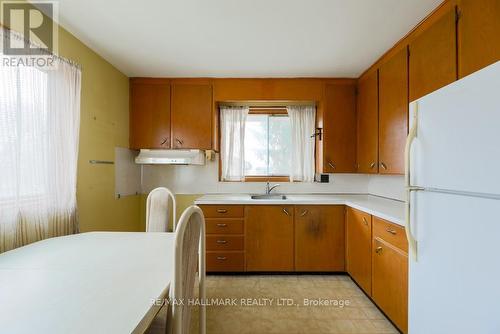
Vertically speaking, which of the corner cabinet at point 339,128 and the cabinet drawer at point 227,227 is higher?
the corner cabinet at point 339,128

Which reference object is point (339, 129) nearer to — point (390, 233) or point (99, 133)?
point (390, 233)

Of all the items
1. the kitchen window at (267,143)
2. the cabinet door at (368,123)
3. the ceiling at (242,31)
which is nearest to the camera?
the ceiling at (242,31)

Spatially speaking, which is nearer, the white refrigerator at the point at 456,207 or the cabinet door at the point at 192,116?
the white refrigerator at the point at 456,207

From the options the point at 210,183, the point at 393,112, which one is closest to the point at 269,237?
the point at 210,183

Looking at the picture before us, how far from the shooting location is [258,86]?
3000 millimetres

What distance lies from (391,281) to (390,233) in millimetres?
365

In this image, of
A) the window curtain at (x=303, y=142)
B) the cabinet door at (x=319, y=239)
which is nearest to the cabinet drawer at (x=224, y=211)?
the cabinet door at (x=319, y=239)

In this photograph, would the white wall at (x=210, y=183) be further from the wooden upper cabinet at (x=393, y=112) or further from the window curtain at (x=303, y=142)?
the wooden upper cabinet at (x=393, y=112)

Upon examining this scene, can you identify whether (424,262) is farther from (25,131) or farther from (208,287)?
(25,131)

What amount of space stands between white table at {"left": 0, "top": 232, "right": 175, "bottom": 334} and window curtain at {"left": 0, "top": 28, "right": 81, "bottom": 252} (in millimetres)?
256

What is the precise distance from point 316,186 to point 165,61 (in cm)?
243

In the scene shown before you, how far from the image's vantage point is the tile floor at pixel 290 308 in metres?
1.89

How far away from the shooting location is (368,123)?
8.92 ft

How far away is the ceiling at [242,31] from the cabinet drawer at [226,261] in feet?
7.02
